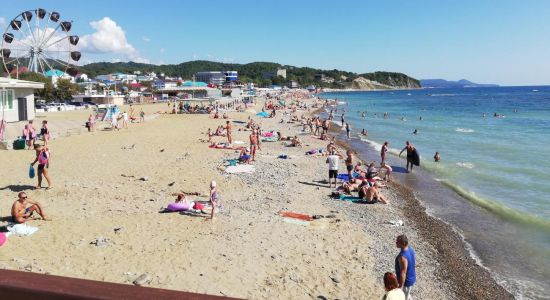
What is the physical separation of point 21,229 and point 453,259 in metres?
8.90

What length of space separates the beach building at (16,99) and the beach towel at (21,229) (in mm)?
18166

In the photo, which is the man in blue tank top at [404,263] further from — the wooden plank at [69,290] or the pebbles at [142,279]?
the wooden plank at [69,290]

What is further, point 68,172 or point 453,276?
point 68,172

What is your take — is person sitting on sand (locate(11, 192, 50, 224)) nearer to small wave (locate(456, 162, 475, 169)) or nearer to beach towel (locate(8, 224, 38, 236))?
beach towel (locate(8, 224, 38, 236))

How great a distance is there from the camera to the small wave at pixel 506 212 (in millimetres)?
11727

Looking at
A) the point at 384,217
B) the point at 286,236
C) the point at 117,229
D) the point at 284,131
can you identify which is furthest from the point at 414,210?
the point at 284,131

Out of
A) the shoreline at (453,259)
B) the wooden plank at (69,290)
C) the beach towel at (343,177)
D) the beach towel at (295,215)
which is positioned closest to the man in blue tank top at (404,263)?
the shoreline at (453,259)

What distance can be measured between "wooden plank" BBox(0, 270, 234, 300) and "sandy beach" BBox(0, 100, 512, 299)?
573 cm

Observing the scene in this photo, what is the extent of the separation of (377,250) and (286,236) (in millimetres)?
1950

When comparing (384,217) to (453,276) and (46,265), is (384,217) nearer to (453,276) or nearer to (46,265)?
(453,276)

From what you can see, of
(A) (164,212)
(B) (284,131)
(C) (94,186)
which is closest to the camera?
(A) (164,212)

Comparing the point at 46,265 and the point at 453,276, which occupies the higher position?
the point at 46,265

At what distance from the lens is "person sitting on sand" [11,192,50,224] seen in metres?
8.90

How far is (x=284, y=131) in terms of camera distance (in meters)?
31.5
